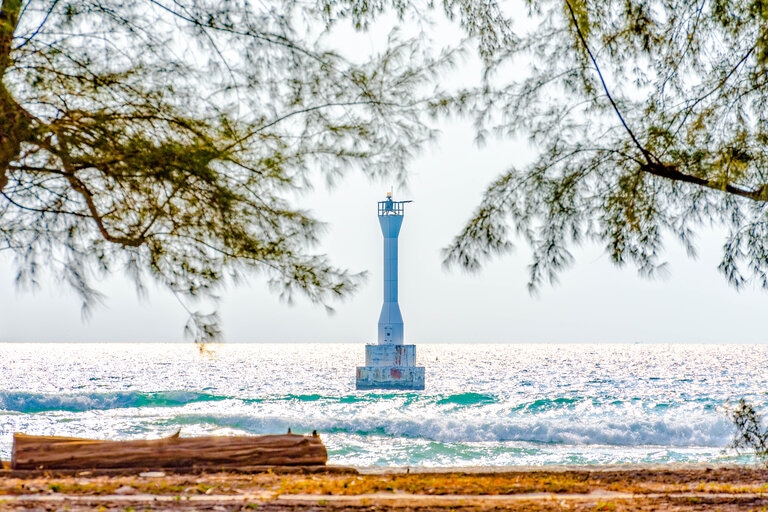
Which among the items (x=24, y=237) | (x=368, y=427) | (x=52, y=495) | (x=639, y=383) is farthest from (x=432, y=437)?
(x=639, y=383)

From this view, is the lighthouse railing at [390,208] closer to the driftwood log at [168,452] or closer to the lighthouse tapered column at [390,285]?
the lighthouse tapered column at [390,285]

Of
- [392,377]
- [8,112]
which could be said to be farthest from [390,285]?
[8,112]

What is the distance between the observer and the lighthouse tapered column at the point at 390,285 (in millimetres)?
32531

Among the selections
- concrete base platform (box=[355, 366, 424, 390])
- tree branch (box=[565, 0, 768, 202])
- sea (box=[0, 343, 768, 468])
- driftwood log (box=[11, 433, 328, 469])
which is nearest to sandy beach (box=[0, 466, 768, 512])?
driftwood log (box=[11, 433, 328, 469])

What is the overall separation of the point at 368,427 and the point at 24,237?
756 inches

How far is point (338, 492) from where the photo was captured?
5453 millimetres

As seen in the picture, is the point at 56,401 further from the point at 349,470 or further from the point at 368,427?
the point at 349,470

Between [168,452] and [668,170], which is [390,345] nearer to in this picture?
[168,452]

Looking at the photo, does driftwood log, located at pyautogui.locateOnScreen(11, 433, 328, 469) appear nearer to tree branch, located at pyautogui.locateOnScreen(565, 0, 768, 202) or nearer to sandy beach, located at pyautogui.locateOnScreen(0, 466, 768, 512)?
sandy beach, located at pyautogui.locateOnScreen(0, 466, 768, 512)

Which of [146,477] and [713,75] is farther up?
[713,75]

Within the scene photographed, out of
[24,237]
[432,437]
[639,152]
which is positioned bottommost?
[432,437]

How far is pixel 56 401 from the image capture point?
99.1 feet

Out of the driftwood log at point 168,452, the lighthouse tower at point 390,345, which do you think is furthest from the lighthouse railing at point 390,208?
the driftwood log at point 168,452

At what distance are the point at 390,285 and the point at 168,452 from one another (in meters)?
25.9
